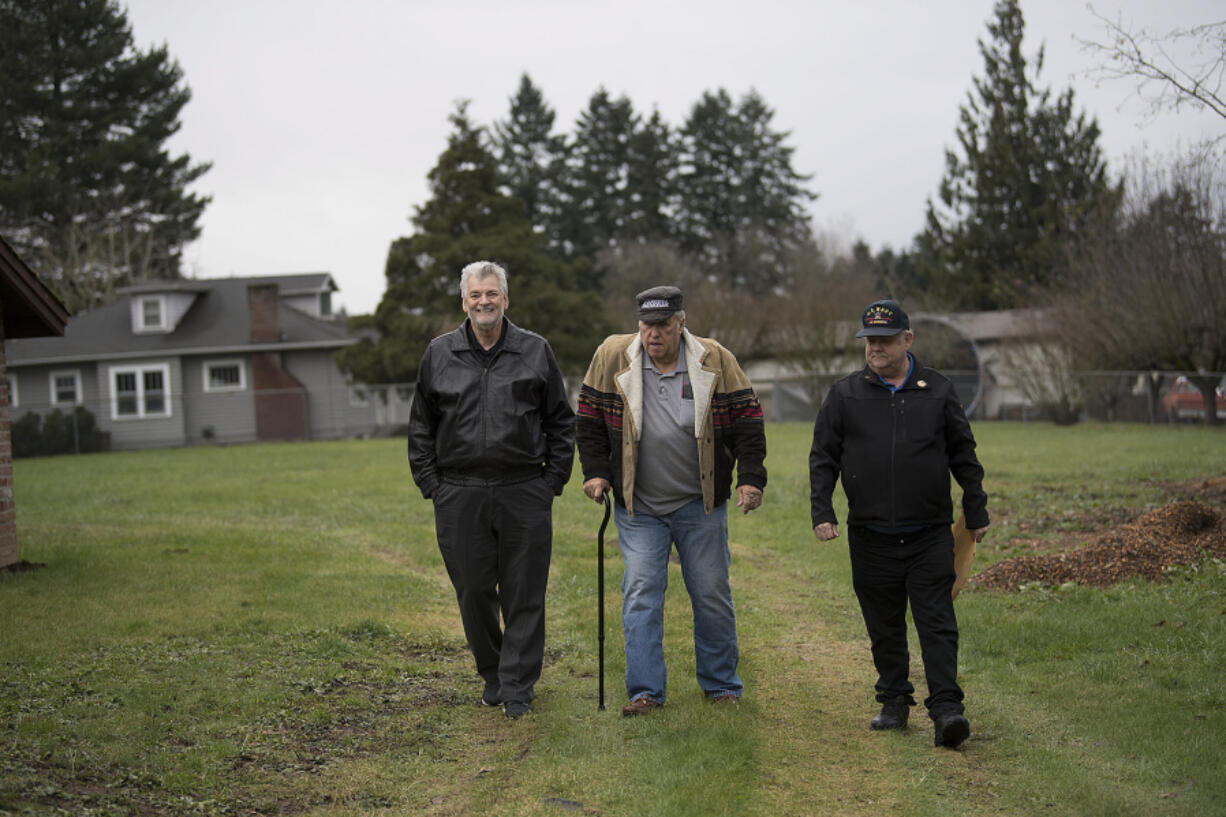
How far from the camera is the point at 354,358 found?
39.8 metres

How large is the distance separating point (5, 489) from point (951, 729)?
8604 mm

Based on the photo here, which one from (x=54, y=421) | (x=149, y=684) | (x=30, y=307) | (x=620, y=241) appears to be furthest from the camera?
(x=620, y=241)

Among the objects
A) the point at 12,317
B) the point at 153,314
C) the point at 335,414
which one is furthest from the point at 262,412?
the point at 12,317

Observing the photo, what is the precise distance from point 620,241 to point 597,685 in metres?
57.6

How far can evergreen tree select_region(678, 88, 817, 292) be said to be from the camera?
213 feet

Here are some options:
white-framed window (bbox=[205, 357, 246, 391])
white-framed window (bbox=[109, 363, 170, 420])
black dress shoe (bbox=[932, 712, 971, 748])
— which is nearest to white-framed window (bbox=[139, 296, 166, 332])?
white-framed window (bbox=[109, 363, 170, 420])

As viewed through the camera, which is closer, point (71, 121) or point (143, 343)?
point (143, 343)

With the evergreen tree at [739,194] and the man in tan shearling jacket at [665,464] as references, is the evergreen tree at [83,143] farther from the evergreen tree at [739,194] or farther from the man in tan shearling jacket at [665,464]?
the man in tan shearling jacket at [665,464]

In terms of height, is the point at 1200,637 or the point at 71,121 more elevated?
the point at 71,121

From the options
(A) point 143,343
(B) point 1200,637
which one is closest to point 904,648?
(B) point 1200,637

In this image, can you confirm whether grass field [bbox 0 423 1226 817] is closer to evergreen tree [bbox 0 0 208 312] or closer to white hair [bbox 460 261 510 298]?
white hair [bbox 460 261 510 298]

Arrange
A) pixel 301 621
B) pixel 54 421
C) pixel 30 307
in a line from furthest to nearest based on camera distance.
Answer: pixel 54 421 < pixel 30 307 < pixel 301 621

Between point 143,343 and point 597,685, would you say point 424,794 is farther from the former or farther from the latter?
point 143,343

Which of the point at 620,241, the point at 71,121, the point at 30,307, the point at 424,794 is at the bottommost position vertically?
the point at 424,794
